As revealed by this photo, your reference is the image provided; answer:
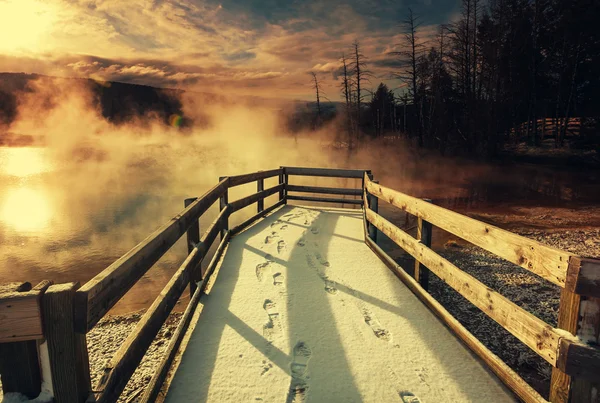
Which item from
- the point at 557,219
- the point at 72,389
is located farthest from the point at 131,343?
the point at 557,219

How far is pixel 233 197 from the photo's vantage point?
1950 centimetres

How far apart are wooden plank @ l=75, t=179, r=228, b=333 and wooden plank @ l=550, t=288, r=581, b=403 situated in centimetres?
247

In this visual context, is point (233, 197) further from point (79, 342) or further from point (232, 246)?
point (79, 342)

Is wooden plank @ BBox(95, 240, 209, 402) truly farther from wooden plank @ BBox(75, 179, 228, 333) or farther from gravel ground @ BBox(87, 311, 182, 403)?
gravel ground @ BBox(87, 311, 182, 403)

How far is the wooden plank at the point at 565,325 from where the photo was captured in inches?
74.9

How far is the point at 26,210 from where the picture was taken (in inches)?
670

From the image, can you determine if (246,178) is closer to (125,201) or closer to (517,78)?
(125,201)

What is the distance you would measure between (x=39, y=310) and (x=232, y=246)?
4.55 meters

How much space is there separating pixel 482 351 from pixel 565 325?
965 millimetres

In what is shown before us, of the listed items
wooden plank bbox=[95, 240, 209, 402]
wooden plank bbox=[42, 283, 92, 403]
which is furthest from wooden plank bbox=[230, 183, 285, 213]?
wooden plank bbox=[42, 283, 92, 403]

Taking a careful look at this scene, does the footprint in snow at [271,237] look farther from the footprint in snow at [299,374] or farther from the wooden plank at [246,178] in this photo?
the footprint in snow at [299,374]

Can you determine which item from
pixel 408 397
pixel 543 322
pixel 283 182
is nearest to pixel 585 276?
pixel 543 322

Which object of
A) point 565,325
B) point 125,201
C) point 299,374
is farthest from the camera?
point 125,201

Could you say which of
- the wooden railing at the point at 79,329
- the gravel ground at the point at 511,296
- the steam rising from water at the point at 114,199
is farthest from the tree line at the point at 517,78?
the wooden railing at the point at 79,329
